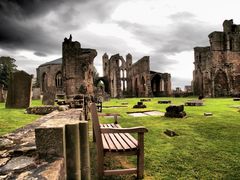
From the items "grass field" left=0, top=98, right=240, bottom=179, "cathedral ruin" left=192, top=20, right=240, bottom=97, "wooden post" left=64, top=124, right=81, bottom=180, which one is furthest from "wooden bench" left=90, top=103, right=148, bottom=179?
"cathedral ruin" left=192, top=20, right=240, bottom=97

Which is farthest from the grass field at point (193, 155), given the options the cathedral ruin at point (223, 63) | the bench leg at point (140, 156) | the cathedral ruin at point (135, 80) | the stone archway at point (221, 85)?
the cathedral ruin at point (135, 80)

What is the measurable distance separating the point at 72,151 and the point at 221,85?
109ft

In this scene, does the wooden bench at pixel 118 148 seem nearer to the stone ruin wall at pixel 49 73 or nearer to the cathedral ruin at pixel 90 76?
the cathedral ruin at pixel 90 76

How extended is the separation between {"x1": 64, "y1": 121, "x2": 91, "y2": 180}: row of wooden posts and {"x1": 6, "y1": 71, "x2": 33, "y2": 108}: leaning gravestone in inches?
369

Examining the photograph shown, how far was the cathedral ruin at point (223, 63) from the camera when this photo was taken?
104 feet

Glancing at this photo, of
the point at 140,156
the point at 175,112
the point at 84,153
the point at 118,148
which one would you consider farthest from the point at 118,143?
the point at 175,112

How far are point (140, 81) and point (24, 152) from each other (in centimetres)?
4352

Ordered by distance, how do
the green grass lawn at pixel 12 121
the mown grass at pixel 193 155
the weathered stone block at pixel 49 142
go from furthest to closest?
the green grass lawn at pixel 12 121, the mown grass at pixel 193 155, the weathered stone block at pixel 49 142

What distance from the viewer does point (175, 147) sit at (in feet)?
14.8

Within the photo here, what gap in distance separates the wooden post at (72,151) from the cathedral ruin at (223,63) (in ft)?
106

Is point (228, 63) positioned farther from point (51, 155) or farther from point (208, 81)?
point (51, 155)

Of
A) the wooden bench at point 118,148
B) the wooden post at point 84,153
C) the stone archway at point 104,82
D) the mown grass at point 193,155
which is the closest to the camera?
the wooden post at point 84,153

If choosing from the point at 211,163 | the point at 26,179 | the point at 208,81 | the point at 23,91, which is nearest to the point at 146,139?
the point at 211,163

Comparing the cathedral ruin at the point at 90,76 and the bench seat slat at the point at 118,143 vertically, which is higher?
the cathedral ruin at the point at 90,76
